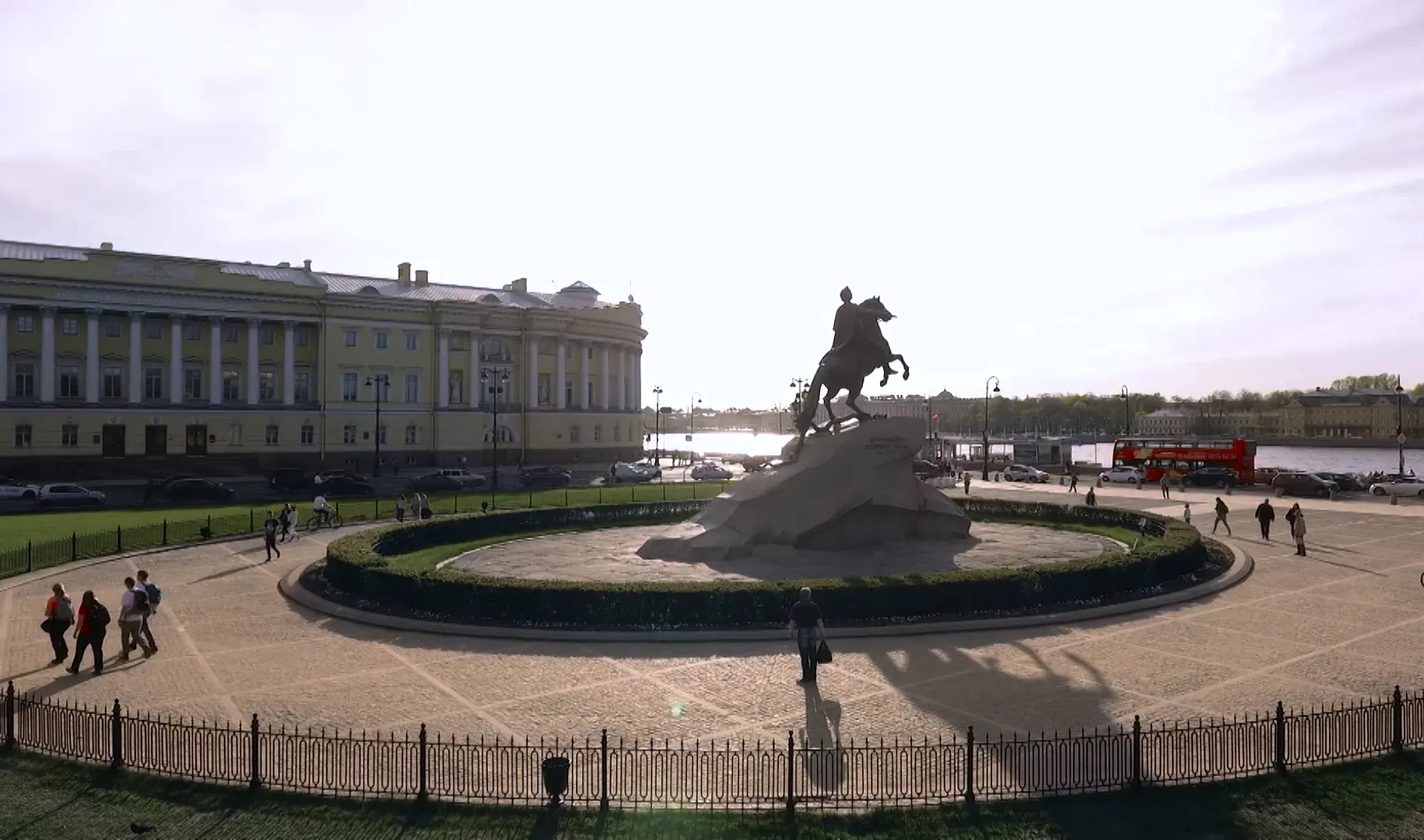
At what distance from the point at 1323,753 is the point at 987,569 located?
9167 mm

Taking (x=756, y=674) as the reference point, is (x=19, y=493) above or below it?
above

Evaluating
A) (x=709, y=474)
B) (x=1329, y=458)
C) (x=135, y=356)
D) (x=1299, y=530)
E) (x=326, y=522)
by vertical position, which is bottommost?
(x=1329, y=458)

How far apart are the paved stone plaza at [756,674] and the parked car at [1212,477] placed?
130ft

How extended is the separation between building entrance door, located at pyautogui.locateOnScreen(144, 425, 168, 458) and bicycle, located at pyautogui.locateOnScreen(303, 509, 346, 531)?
36217mm

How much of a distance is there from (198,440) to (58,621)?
59.8 meters

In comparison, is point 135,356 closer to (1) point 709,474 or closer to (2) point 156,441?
(2) point 156,441

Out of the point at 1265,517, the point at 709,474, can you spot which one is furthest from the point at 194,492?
the point at 1265,517

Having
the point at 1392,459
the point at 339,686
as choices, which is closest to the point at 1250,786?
the point at 339,686

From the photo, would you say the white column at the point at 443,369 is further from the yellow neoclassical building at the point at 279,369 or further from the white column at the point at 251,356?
the white column at the point at 251,356

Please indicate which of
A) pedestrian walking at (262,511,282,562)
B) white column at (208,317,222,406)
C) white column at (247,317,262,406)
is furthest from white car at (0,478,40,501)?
pedestrian walking at (262,511,282,562)

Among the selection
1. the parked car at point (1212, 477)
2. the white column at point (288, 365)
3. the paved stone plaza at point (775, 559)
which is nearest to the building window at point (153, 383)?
the white column at point (288, 365)

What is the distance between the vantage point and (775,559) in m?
24.2

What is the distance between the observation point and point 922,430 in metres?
27.7

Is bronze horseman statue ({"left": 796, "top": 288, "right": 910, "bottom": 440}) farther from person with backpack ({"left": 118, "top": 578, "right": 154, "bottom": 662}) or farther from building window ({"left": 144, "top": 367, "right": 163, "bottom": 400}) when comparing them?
building window ({"left": 144, "top": 367, "right": 163, "bottom": 400})
